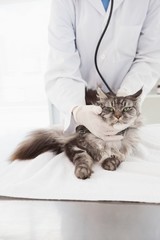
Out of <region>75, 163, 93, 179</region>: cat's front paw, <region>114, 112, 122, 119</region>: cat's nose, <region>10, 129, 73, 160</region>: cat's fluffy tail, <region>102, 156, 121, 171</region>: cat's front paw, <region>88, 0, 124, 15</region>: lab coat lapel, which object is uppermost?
<region>88, 0, 124, 15</region>: lab coat lapel

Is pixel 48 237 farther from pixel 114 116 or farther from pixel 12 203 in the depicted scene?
pixel 114 116

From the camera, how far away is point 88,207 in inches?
25.1

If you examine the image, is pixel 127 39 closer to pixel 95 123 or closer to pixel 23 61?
pixel 95 123

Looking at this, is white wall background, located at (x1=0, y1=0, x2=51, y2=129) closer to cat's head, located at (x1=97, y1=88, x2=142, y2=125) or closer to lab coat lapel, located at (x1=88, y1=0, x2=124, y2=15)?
lab coat lapel, located at (x1=88, y1=0, x2=124, y2=15)

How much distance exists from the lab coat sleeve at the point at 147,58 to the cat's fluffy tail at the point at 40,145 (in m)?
0.27

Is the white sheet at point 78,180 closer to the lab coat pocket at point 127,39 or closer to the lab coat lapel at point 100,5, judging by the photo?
the lab coat pocket at point 127,39

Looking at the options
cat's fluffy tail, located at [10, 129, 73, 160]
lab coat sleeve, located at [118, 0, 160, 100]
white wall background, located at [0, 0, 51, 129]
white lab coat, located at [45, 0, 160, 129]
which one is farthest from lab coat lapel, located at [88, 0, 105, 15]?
Answer: white wall background, located at [0, 0, 51, 129]

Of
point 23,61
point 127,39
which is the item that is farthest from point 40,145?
point 23,61

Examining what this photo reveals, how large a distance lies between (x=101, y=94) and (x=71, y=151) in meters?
0.20

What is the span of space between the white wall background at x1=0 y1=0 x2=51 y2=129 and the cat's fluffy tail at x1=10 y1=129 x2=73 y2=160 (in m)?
0.98

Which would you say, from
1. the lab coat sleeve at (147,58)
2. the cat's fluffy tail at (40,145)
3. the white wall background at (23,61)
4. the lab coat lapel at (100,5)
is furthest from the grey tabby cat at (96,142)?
the white wall background at (23,61)

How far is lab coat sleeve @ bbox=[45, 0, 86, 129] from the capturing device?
936 mm

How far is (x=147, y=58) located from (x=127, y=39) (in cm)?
11

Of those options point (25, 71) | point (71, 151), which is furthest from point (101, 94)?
point (25, 71)
